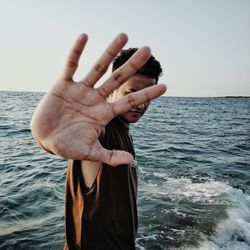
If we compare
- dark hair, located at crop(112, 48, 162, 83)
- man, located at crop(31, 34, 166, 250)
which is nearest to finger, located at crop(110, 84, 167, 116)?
man, located at crop(31, 34, 166, 250)

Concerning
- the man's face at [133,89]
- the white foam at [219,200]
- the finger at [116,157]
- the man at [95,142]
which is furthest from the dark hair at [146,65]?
the white foam at [219,200]

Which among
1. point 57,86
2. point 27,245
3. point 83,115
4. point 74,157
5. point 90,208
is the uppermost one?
point 57,86

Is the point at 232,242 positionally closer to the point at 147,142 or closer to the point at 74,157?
the point at 74,157

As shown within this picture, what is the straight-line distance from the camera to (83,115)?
60.9 inches

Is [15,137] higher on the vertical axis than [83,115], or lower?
lower

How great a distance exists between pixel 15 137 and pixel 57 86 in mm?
12177

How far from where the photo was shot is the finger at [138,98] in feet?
4.59

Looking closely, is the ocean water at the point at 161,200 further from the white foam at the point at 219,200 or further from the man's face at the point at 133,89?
the man's face at the point at 133,89

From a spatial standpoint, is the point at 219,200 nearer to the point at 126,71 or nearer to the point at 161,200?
the point at 161,200

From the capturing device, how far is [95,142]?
152 cm

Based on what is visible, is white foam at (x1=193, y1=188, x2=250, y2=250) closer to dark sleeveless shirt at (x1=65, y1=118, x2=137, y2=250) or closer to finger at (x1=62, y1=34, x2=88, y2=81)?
dark sleeveless shirt at (x1=65, y1=118, x2=137, y2=250)

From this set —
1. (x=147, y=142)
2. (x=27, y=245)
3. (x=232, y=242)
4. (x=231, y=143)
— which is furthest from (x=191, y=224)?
(x=231, y=143)

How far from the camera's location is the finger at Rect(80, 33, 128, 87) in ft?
4.65

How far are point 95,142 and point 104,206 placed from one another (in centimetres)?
46
